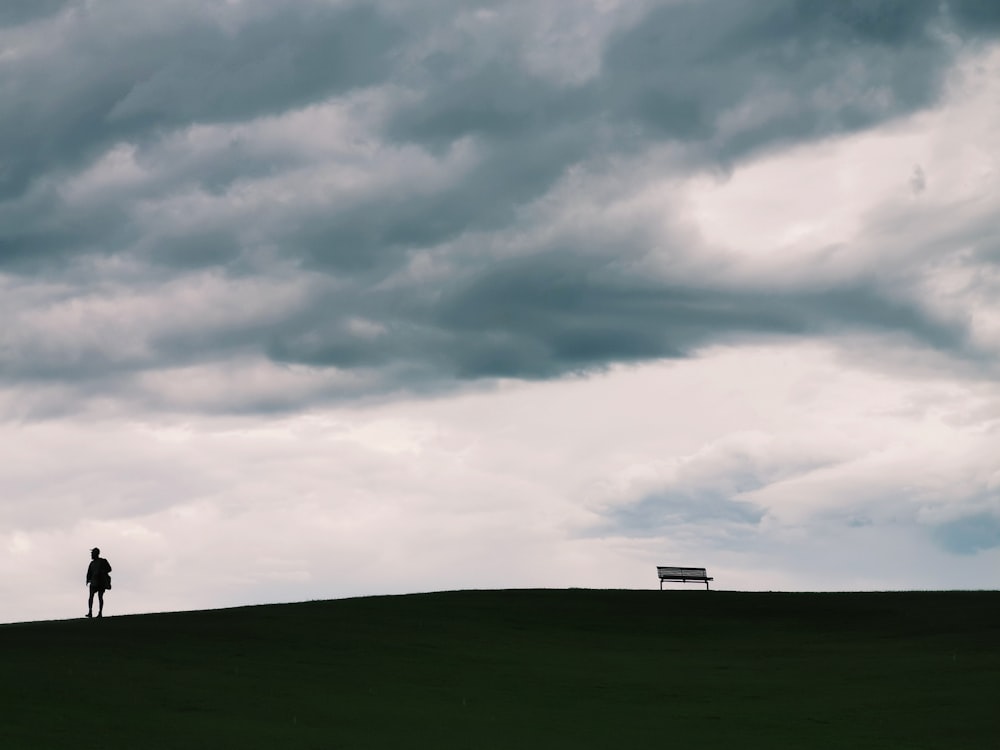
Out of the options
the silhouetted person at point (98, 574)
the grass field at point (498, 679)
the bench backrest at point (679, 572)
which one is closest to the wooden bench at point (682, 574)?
the bench backrest at point (679, 572)

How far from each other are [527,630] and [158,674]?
14759mm

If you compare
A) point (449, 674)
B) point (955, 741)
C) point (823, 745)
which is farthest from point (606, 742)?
point (449, 674)

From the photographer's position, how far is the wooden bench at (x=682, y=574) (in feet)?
167

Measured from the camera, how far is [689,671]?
30.2 metres

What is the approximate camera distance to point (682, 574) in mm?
51031

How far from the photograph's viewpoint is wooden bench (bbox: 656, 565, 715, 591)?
51.0 metres

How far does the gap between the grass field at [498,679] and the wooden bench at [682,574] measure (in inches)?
332

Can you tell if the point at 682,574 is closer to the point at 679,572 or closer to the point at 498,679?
the point at 679,572

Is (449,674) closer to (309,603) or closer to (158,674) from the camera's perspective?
(158,674)

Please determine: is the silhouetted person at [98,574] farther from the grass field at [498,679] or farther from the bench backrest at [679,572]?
the bench backrest at [679,572]

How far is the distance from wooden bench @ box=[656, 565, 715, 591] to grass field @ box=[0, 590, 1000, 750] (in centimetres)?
844

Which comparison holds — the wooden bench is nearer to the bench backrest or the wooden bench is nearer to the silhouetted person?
the bench backrest

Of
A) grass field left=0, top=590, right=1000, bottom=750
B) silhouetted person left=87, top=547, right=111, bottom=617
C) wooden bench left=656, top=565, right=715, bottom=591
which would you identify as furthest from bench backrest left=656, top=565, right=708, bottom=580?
silhouetted person left=87, top=547, right=111, bottom=617

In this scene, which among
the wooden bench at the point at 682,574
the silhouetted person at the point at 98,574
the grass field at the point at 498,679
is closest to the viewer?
the grass field at the point at 498,679
